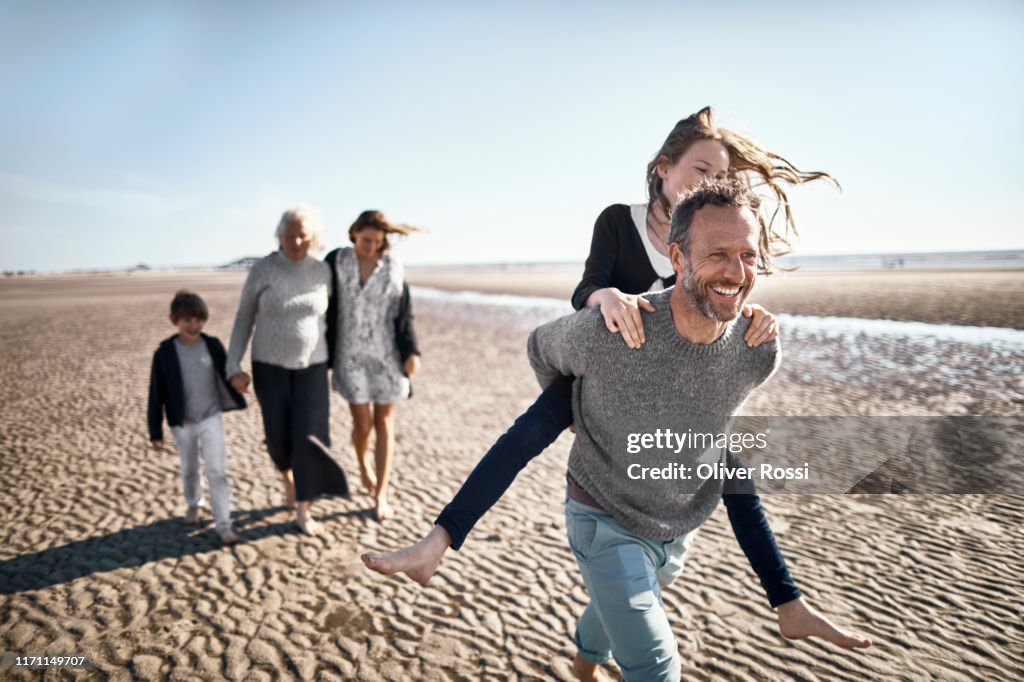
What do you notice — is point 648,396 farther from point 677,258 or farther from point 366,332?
point 366,332

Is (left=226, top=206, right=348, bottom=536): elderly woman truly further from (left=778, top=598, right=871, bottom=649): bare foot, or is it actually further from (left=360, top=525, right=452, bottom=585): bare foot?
(left=778, top=598, right=871, bottom=649): bare foot

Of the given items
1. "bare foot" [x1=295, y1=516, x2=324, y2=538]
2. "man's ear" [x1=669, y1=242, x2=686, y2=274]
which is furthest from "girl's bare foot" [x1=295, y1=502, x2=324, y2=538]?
"man's ear" [x1=669, y1=242, x2=686, y2=274]

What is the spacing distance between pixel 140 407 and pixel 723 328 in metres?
9.34

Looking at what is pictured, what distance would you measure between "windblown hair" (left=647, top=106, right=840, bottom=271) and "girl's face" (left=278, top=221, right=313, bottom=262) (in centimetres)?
296

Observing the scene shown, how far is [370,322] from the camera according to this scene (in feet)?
15.3

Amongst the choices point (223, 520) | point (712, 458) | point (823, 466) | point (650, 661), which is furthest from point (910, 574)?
point (223, 520)

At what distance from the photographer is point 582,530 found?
1.95 m

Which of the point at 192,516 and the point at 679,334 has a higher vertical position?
the point at 679,334

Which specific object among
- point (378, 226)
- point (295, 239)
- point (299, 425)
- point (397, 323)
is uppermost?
point (378, 226)

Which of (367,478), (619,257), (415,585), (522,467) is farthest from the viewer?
(367,478)

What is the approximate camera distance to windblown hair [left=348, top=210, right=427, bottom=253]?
453 cm

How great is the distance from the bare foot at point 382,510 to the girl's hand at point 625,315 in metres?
3.76

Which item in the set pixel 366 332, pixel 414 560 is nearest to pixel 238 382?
pixel 366 332

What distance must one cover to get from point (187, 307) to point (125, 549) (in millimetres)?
2012
